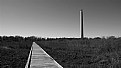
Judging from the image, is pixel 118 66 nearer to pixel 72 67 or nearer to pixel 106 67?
pixel 106 67

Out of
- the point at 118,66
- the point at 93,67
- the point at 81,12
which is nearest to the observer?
the point at 118,66

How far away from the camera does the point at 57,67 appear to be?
7.43 m

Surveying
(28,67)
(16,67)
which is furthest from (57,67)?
(16,67)

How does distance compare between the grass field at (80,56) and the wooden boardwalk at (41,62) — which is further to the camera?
the grass field at (80,56)

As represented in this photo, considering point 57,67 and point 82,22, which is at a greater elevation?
point 82,22

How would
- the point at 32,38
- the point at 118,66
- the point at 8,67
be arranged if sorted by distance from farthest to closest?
the point at 32,38, the point at 8,67, the point at 118,66

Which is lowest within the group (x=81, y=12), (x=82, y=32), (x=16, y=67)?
(x=16, y=67)

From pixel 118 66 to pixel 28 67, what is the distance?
11.7ft

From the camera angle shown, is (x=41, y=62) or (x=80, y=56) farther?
(x=80, y=56)

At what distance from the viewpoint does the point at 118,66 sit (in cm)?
675

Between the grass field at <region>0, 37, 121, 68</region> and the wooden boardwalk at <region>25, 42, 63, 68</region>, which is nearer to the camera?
the wooden boardwalk at <region>25, 42, 63, 68</region>

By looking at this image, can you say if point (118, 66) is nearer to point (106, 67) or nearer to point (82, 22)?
point (106, 67)

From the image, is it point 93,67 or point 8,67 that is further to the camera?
point 8,67

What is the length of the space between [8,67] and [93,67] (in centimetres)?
360
